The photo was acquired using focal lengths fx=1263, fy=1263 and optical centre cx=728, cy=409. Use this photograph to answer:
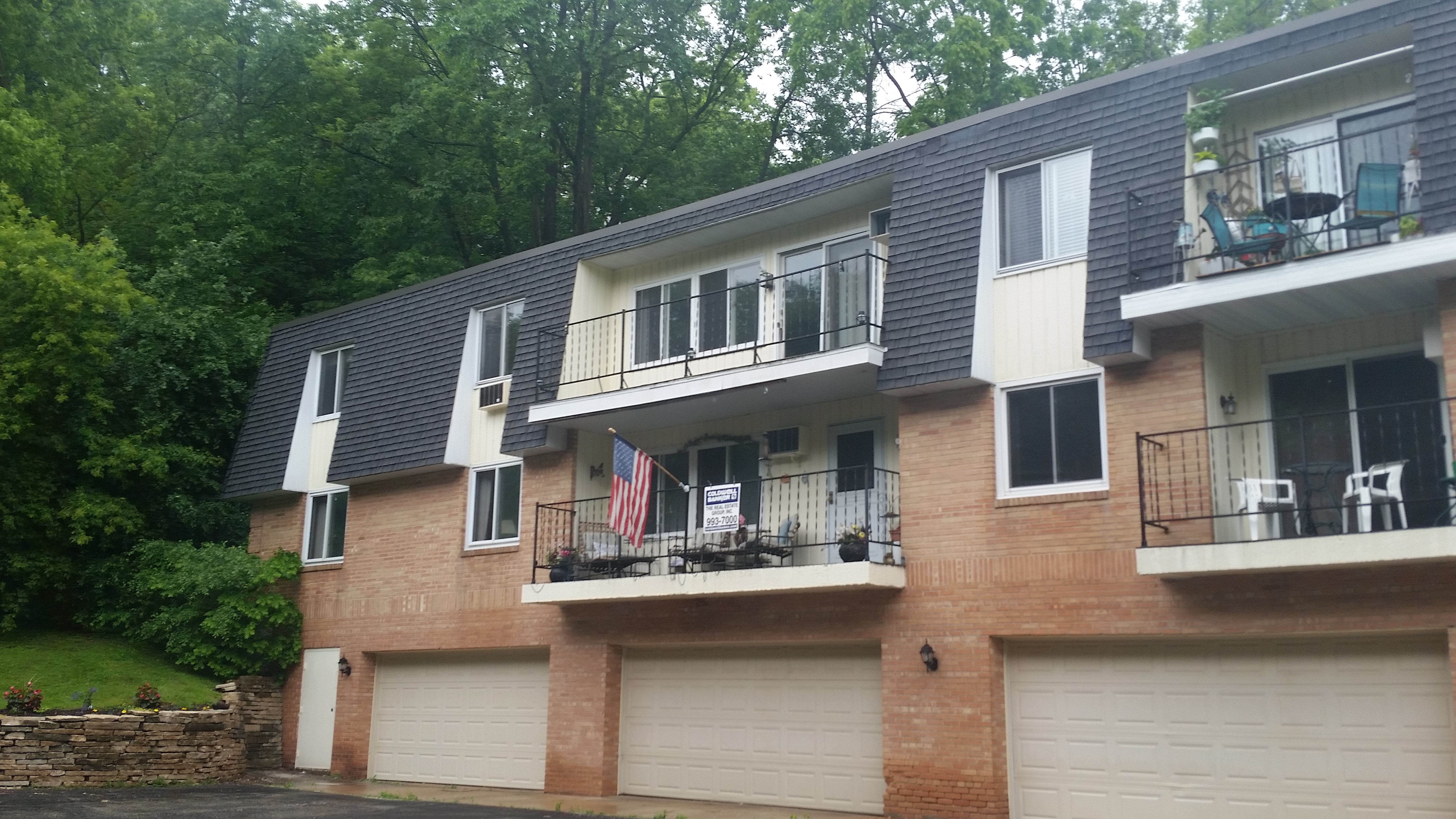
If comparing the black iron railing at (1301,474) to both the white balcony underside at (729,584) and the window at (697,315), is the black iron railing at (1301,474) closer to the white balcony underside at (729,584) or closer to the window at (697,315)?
the white balcony underside at (729,584)

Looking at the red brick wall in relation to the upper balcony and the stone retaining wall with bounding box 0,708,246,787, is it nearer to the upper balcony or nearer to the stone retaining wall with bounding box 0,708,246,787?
the upper balcony

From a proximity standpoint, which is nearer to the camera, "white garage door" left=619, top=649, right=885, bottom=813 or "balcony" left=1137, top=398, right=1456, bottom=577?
"balcony" left=1137, top=398, right=1456, bottom=577

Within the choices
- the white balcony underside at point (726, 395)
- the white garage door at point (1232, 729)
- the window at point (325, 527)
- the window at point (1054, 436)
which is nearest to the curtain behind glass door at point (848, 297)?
the white balcony underside at point (726, 395)

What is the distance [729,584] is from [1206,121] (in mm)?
7519

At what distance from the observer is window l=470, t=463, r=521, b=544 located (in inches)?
777

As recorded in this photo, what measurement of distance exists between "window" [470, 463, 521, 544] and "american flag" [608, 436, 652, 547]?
3.99m

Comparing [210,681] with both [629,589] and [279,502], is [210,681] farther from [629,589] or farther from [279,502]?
[629,589]

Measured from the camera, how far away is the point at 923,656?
1425 centimetres

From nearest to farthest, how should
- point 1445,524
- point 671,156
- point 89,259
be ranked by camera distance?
point 1445,524, point 89,259, point 671,156

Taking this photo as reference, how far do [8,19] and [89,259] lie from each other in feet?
35.5

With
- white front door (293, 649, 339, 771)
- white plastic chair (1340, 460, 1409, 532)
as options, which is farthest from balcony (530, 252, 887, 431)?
white front door (293, 649, 339, 771)

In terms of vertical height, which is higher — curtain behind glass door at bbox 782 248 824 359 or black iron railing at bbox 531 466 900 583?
curtain behind glass door at bbox 782 248 824 359

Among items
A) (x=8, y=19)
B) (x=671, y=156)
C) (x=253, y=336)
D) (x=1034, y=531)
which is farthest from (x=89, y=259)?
(x=1034, y=531)

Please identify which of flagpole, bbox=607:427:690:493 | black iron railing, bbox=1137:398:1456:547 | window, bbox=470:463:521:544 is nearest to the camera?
black iron railing, bbox=1137:398:1456:547
